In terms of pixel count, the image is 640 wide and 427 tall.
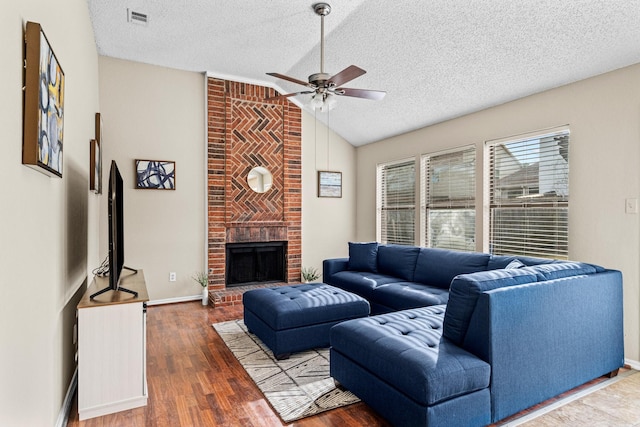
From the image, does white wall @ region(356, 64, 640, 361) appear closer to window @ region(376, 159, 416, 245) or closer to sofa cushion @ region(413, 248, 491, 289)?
sofa cushion @ region(413, 248, 491, 289)

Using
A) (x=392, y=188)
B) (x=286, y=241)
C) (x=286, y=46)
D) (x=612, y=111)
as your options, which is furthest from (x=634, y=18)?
(x=286, y=241)

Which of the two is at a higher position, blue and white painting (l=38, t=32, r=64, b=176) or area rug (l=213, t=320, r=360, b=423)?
blue and white painting (l=38, t=32, r=64, b=176)

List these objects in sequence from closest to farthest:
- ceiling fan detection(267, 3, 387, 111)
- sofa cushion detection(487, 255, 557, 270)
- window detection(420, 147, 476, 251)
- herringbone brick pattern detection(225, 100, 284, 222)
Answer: ceiling fan detection(267, 3, 387, 111) → sofa cushion detection(487, 255, 557, 270) → window detection(420, 147, 476, 251) → herringbone brick pattern detection(225, 100, 284, 222)

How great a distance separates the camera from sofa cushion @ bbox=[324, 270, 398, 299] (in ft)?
13.4

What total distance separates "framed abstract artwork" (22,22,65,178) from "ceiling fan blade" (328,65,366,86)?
172cm

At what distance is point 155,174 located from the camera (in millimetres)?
4738

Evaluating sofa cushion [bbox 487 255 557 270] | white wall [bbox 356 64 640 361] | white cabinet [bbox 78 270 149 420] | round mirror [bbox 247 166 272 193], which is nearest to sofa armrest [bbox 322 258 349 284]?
round mirror [bbox 247 166 272 193]

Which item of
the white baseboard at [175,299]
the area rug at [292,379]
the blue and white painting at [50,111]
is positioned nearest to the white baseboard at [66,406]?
the area rug at [292,379]

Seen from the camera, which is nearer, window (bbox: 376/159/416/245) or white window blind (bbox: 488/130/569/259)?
white window blind (bbox: 488/130/569/259)

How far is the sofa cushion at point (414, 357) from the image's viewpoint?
1.81 m

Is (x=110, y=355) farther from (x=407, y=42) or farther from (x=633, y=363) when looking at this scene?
(x=633, y=363)

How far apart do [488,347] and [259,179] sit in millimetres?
4090

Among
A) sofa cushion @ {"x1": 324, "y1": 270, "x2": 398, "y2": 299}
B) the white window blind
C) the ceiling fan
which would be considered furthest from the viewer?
sofa cushion @ {"x1": 324, "y1": 270, "x2": 398, "y2": 299}

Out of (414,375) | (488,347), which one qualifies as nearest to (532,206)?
(488,347)
